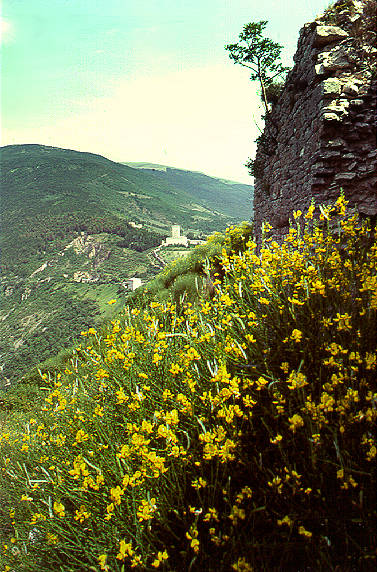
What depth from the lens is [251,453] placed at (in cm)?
160

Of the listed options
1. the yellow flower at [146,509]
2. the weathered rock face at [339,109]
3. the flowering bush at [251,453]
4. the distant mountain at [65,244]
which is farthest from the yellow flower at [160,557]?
the distant mountain at [65,244]

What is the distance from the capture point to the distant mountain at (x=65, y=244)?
7369 cm

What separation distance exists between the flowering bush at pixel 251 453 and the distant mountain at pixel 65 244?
3665 centimetres

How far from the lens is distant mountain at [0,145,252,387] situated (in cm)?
7369

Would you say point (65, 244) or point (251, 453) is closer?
point (251, 453)

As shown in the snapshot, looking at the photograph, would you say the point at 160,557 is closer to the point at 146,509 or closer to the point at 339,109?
the point at 146,509

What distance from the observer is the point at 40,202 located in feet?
487

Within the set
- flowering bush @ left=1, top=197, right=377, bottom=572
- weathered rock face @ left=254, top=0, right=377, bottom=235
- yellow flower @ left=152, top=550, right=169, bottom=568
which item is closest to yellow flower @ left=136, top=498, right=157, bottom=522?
flowering bush @ left=1, top=197, right=377, bottom=572

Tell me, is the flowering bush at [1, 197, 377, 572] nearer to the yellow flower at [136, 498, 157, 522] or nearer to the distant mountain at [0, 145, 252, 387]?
the yellow flower at [136, 498, 157, 522]

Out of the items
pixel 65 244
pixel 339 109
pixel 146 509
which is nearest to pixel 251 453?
pixel 146 509

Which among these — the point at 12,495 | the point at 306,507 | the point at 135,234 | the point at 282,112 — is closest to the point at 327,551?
the point at 306,507

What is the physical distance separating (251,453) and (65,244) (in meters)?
123

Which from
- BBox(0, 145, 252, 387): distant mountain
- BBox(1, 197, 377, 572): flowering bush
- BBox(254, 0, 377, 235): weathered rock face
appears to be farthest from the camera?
BBox(0, 145, 252, 387): distant mountain

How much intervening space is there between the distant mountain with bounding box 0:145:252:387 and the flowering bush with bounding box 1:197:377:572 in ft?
120
